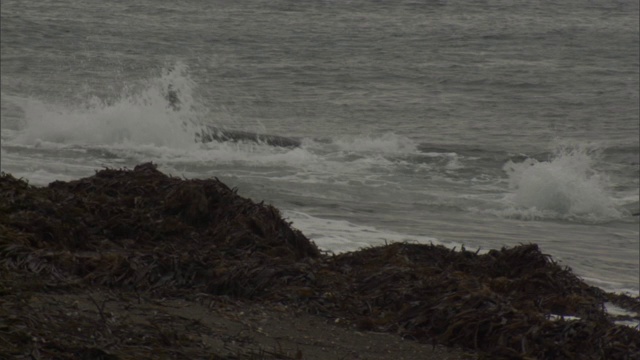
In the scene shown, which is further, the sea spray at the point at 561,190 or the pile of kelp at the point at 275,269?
the sea spray at the point at 561,190

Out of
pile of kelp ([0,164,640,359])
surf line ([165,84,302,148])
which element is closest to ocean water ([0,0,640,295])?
surf line ([165,84,302,148])

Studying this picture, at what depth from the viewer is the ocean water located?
41.8ft

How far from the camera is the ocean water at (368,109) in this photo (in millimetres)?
12742

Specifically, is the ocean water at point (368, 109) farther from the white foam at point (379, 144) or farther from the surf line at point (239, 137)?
the surf line at point (239, 137)

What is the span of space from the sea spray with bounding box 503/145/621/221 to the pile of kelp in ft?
20.3

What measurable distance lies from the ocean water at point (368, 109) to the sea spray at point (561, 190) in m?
0.03

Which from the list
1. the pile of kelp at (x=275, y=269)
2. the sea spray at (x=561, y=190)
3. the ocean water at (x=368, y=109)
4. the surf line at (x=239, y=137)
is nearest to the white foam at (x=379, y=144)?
the ocean water at (x=368, y=109)

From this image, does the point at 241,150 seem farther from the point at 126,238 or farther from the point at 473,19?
the point at 473,19

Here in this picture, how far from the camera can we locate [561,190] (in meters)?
14.2

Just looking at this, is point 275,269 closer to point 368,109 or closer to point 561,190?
point 561,190

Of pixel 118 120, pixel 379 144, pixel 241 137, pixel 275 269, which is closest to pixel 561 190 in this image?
pixel 379 144

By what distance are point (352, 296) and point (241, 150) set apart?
36.4 ft

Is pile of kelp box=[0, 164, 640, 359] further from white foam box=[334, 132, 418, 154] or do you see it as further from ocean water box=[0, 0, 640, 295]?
white foam box=[334, 132, 418, 154]

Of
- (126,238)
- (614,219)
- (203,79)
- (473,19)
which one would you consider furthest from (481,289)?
(473,19)
